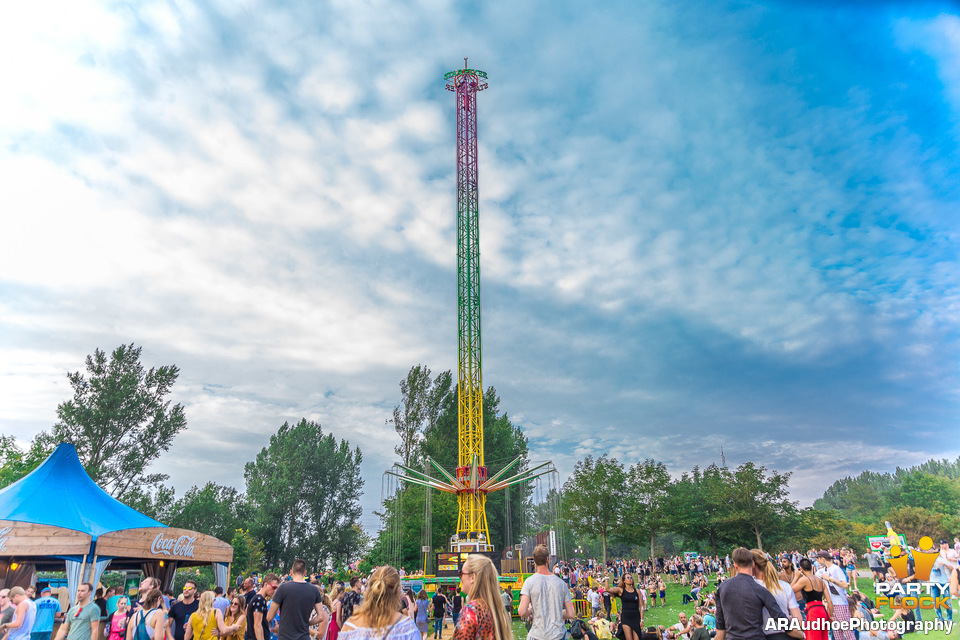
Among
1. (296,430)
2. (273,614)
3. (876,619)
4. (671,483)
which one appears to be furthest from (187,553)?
(296,430)

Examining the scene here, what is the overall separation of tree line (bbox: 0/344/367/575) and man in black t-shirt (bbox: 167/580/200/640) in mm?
36641

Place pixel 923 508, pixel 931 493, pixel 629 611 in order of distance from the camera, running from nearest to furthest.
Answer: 1. pixel 629 611
2. pixel 923 508
3. pixel 931 493

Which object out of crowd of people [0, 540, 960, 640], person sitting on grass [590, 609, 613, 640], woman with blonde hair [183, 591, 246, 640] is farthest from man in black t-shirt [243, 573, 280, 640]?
person sitting on grass [590, 609, 613, 640]

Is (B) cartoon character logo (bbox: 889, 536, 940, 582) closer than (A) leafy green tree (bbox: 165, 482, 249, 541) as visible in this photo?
Yes

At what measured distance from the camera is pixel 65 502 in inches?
622

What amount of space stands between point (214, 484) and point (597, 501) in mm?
36552

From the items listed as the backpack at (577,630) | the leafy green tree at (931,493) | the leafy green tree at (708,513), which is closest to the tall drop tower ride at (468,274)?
the leafy green tree at (708,513)

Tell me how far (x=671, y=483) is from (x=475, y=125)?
111 ft

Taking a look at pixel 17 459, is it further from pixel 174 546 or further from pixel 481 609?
pixel 481 609

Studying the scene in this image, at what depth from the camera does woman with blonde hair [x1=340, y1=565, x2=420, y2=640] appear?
3.75 meters

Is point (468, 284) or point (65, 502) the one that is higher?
point (468, 284)

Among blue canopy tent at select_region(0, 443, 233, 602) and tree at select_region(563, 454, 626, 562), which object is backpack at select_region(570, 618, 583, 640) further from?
tree at select_region(563, 454, 626, 562)

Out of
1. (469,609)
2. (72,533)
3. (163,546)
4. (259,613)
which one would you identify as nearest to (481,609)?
(469,609)

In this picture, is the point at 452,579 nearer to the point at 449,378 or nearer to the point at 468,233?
the point at 468,233
